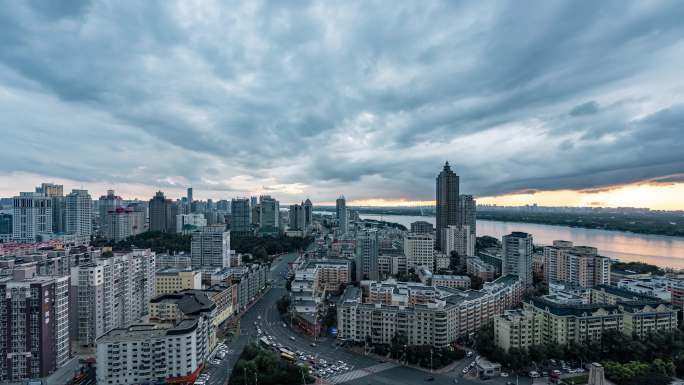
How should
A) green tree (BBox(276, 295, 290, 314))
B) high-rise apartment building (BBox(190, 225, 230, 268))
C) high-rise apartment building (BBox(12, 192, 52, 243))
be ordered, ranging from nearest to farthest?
1. green tree (BBox(276, 295, 290, 314))
2. high-rise apartment building (BBox(190, 225, 230, 268))
3. high-rise apartment building (BBox(12, 192, 52, 243))

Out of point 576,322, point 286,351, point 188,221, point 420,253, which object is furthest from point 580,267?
point 188,221

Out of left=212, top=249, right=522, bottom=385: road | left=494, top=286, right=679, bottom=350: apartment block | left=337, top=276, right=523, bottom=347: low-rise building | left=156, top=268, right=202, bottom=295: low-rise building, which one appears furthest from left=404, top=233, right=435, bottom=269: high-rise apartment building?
left=156, top=268, right=202, bottom=295: low-rise building

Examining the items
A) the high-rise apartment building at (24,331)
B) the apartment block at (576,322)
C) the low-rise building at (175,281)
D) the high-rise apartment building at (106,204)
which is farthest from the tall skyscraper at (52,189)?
the apartment block at (576,322)

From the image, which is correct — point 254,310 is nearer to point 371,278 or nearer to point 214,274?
point 214,274

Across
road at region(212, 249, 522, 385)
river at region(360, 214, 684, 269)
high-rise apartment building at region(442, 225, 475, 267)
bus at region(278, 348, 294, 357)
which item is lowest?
river at region(360, 214, 684, 269)

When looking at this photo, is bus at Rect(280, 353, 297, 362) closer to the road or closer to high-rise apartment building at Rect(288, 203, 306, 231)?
the road

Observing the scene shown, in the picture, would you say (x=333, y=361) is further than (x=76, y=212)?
No

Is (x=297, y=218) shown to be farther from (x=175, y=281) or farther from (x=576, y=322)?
(x=576, y=322)

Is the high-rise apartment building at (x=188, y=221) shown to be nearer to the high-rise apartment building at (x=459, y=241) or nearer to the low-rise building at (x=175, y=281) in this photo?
the low-rise building at (x=175, y=281)
